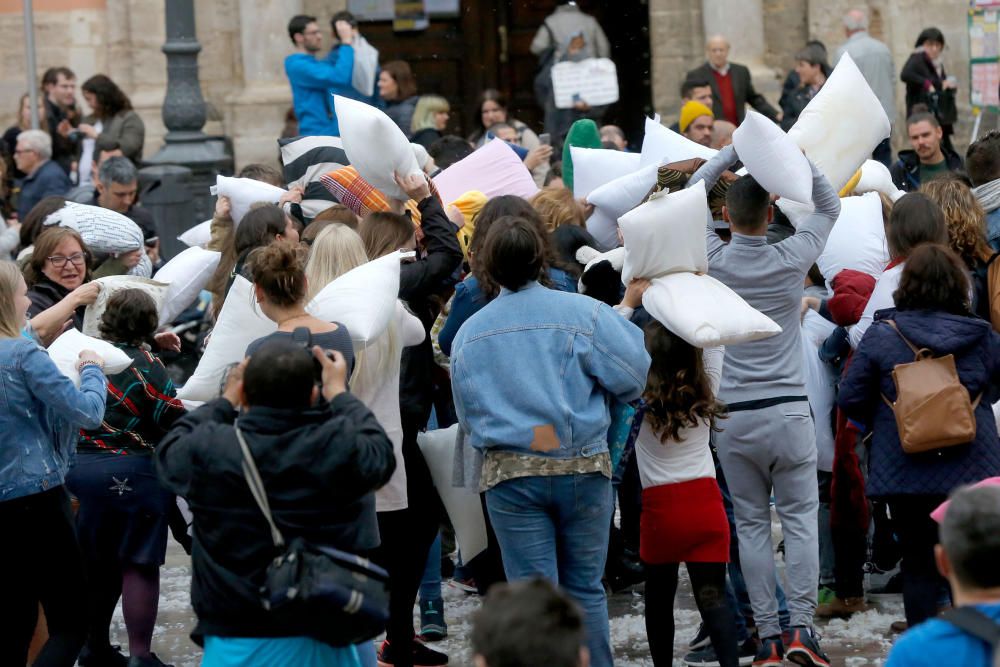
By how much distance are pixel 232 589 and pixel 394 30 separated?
1282 centimetres

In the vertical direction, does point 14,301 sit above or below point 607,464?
above

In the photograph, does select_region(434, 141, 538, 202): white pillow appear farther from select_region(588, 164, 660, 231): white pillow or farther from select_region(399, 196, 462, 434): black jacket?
select_region(399, 196, 462, 434): black jacket

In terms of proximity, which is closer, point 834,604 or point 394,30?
point 834,604

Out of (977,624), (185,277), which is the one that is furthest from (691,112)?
(977,624)

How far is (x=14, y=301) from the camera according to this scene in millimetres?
5031

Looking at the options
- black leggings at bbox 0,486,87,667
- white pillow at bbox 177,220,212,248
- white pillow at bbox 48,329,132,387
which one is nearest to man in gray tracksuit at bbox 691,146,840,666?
white pillow at bbox 48,329,132,387

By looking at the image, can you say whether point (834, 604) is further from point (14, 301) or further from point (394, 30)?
point (394, 30)

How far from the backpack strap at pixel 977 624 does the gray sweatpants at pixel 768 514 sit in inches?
97.1

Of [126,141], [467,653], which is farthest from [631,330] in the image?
[126,141]

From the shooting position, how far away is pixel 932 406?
5148 mm

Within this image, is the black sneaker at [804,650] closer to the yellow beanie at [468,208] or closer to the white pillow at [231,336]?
the yellow beanie at [468,208]

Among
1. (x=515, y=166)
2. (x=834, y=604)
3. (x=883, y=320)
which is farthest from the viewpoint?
(x=515, y=166)

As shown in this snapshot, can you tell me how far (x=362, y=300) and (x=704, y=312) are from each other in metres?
1.09

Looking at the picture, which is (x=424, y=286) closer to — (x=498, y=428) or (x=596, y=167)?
(x=498, y=428)
